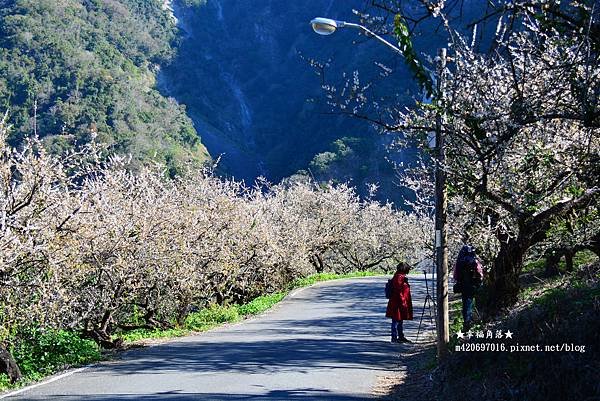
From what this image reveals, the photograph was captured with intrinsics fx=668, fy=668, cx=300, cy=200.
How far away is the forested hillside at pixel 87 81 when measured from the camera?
62.8 meters

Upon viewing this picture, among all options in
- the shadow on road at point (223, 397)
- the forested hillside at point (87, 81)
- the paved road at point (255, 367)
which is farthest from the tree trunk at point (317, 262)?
the shadow on road at point (223, 397)

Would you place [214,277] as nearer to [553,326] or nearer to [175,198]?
[175,198]

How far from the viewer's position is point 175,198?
2123cm

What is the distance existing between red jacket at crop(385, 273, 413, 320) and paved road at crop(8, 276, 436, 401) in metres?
0.70

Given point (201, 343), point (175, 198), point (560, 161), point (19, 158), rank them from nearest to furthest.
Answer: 1. point (560, 161)
2. point (19, 158)
3. point (201, 343)
4. point (175, 198)

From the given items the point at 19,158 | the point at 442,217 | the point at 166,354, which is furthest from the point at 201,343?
the point at 442,217

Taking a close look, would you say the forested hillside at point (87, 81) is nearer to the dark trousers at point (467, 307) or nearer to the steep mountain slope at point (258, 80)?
the steep mountain slope at point (258, 80)

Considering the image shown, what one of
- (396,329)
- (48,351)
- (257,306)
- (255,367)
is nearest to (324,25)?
(255,367)

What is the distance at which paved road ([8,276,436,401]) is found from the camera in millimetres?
9172

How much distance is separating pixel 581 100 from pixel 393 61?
195 cm

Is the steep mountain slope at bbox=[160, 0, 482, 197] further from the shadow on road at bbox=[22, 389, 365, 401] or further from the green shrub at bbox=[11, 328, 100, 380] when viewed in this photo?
the shadow on road at bbox=[22, 389, 365, 401]

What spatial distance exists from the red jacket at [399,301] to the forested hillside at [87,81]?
139 ft

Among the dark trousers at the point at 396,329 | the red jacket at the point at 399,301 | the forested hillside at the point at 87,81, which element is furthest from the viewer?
the forested hillside at the point at 87,81

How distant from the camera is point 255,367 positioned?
37.8ft
